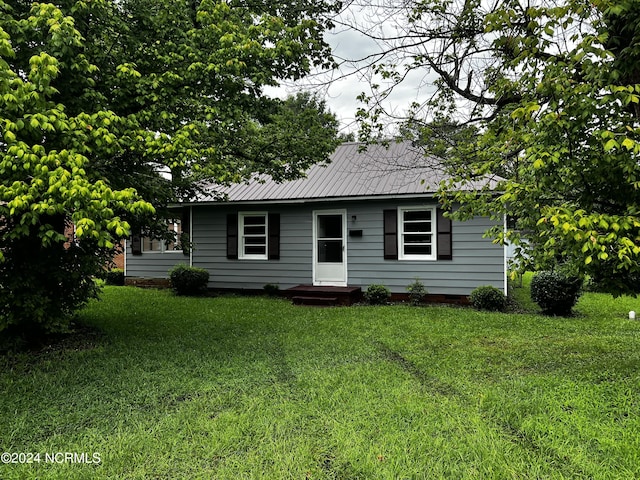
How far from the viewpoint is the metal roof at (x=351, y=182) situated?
9320 millimetres

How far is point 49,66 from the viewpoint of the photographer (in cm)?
294

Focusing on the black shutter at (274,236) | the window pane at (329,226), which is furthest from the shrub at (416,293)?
the black shutter at (274,236)

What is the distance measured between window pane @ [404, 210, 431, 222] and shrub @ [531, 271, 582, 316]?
→ 2722 mm

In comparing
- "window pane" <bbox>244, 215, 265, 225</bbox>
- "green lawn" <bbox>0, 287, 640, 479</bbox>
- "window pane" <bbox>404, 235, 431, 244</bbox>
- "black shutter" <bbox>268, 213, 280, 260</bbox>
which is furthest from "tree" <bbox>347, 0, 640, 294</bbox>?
"window pane" <bbox>244, 215, 265, 225</bbox>

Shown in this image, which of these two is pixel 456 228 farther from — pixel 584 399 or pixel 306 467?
pixel 306 467

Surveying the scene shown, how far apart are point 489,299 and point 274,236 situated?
562cm

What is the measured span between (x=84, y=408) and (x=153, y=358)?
1.44 metres

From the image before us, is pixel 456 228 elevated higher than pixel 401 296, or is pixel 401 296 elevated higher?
pixel 456 228

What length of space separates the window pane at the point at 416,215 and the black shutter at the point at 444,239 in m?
0.33

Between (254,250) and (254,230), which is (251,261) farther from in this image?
(254,230)

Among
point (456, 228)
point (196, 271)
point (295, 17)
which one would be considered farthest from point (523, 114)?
point (196, 271)

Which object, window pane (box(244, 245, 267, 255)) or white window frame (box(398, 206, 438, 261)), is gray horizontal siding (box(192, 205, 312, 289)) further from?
white window frame (box(398, 206, 438, 261))

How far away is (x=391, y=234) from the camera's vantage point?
31.5 ft

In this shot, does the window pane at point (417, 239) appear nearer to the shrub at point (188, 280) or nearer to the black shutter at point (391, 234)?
the black shutter at point (391, 234)
